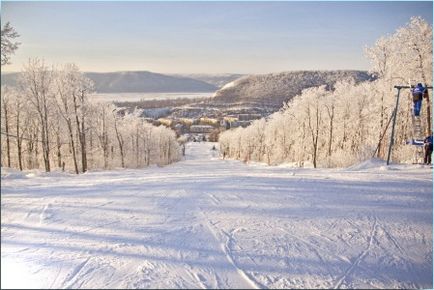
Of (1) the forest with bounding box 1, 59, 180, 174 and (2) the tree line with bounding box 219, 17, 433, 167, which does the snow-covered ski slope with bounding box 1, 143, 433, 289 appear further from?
(1) the forest with bounding box 1, 59, 180, 174

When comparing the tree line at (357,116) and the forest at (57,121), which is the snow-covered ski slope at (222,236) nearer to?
the tree line at (357,116)

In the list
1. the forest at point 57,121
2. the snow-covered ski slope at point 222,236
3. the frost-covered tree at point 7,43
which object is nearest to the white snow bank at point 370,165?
the snow-covered ski slope at point 222,236

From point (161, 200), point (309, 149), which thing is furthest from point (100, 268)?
point (309, 149)

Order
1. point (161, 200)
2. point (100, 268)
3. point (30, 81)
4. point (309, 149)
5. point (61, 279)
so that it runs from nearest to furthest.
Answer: point (61, 279) < point (100, 268) < point (161, 200) < point (30, 81) < point (309, 149)

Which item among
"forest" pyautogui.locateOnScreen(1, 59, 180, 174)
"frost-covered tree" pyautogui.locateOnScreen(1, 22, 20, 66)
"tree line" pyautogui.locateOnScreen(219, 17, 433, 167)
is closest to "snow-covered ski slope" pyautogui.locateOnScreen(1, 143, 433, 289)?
"frost-covered tree" pyautogui.locateOnScreen(1, 22, 20, 66)

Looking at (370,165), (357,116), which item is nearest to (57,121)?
(370,165)

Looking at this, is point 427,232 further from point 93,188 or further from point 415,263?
point 93,188
